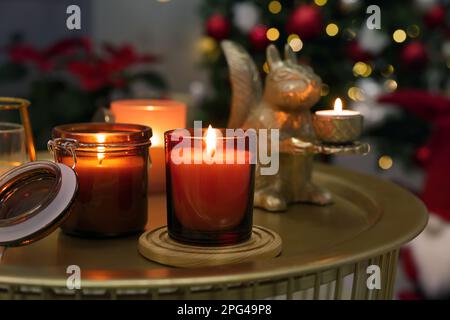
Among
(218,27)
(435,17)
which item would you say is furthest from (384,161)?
(218,27)

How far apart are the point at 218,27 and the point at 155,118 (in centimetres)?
171

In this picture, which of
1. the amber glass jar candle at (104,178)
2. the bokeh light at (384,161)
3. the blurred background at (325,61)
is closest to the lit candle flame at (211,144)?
the amber glass jar candle at (104,178)

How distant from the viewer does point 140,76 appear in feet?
8.46

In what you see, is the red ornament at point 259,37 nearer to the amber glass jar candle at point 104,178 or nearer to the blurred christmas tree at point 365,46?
the blurred christmas tree at point 365,46

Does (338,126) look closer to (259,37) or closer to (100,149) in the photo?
(100,149)

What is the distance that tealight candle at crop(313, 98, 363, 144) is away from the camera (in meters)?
0.79

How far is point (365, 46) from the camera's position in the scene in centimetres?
246

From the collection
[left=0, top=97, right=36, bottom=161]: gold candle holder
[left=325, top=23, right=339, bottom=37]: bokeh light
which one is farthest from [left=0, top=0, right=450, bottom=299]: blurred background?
[left=0, top=97, right=36, bottom=161]: gold candle holder

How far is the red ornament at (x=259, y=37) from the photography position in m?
2.43

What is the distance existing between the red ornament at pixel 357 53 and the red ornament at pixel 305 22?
17 centimetres

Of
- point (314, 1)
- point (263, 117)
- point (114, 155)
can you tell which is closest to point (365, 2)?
point (314, 1)

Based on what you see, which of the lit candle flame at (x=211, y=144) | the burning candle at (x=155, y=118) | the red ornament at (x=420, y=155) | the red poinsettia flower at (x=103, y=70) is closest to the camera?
the lit candle flame at (x=211, y=144)
